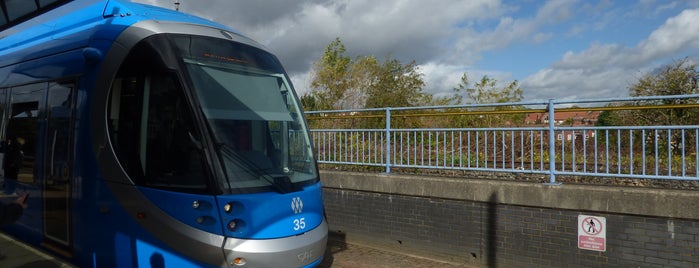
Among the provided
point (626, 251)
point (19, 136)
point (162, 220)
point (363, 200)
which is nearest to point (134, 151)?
point (162, 220)

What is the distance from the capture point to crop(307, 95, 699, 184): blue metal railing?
5.49 m

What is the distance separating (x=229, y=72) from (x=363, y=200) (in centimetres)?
369

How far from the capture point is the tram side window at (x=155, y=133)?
420 cm

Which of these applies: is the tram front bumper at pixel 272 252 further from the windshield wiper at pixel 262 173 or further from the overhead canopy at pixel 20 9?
the overhead canopy at pixel 20 9

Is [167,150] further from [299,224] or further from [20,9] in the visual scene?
[20,9]

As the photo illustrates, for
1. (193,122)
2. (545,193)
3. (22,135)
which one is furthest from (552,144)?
(22,135)

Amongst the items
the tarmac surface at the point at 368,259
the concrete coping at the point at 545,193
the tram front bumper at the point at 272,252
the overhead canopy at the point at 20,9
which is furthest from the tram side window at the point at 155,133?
the concrete coping at the point at 545,193

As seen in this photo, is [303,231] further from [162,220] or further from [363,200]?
[363,200]

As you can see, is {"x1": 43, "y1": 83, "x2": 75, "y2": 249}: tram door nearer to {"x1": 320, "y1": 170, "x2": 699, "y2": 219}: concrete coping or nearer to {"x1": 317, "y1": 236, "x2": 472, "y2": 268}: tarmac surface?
{"x1": 317, "y1": 236, "x2": 472, "y2": 268}: tarmac surface

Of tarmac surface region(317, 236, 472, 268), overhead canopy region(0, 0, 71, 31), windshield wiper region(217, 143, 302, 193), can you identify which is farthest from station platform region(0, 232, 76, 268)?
tarmac surface region(317, 236, 472, 268)

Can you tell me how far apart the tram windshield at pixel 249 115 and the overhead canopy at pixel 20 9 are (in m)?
2.74

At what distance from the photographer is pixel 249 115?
182 inches

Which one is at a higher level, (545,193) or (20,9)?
(20,9)

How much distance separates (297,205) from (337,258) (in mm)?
2531
